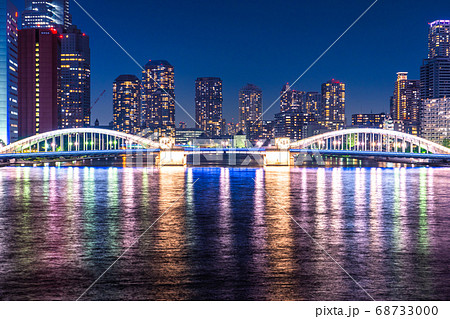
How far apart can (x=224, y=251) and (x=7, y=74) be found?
16427 cm

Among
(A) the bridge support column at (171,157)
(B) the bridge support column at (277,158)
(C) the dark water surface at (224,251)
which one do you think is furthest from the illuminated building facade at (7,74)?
(C) the dark water surface at (224,251)

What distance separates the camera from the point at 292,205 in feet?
94.5

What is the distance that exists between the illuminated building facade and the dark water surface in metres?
142

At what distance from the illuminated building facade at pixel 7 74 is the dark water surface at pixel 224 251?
142 meters

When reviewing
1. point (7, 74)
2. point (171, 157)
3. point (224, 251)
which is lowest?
point (224, 251)

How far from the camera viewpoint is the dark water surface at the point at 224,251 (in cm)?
1127

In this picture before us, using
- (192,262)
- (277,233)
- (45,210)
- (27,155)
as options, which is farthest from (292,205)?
(27,155)

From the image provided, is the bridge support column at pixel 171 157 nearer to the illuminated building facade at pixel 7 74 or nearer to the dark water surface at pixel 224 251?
the dark water surface at pixel 224 251

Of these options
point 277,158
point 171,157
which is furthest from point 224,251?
point 277,158

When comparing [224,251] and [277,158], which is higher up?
[277,158]

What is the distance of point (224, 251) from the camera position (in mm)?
15492

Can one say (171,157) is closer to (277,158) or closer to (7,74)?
(277,158)

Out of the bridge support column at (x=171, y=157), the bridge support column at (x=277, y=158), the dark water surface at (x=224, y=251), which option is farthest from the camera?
the bridge support column at (x=277, y=158)
